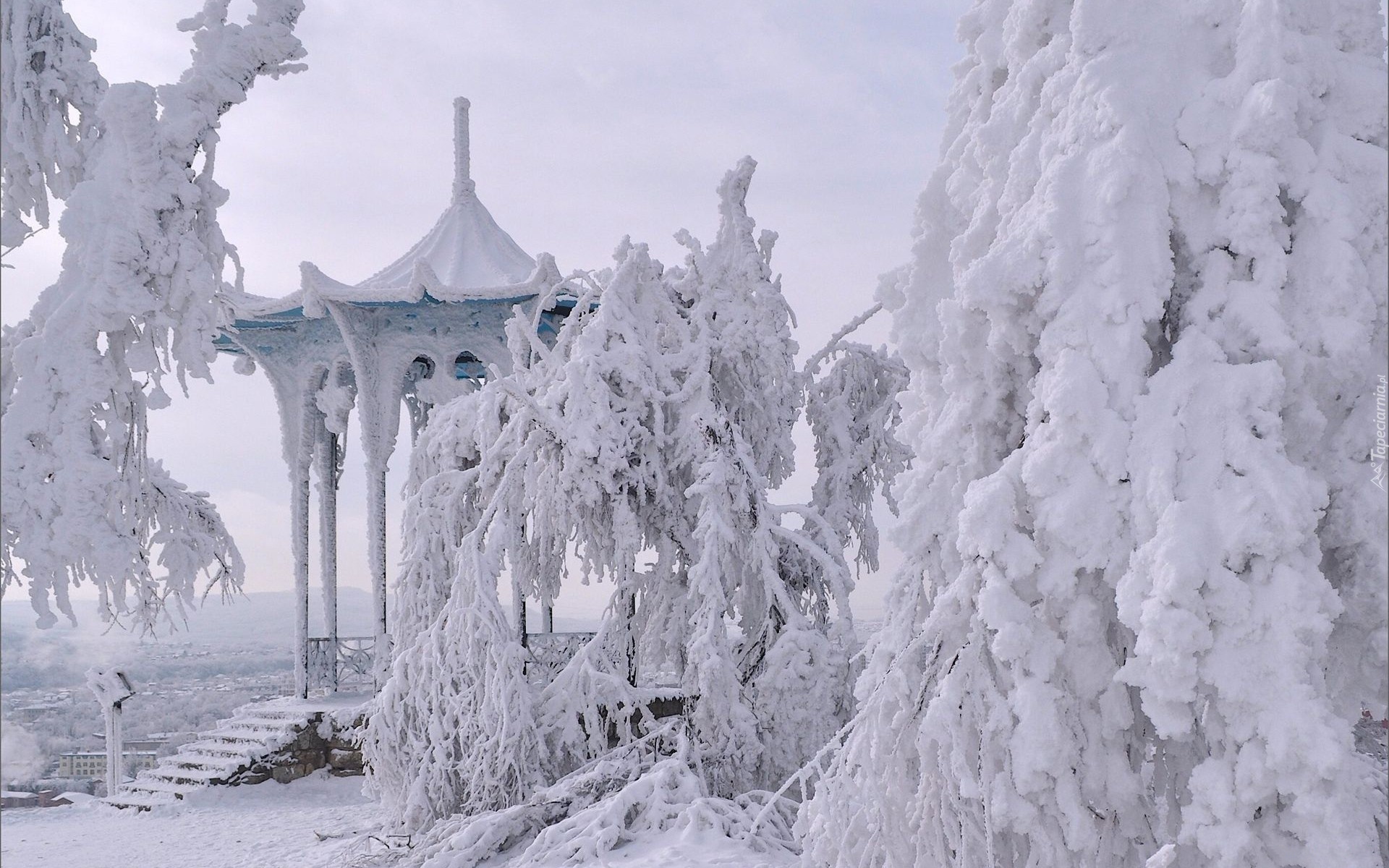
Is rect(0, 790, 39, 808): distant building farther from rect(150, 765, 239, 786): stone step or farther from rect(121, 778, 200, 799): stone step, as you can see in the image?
rect(150, 765, 239, 786): stone step

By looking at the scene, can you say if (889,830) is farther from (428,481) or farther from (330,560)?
(330,560)

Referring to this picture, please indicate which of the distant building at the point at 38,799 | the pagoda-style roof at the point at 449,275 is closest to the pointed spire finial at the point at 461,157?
the pagoda-style roof at the point at 449,275

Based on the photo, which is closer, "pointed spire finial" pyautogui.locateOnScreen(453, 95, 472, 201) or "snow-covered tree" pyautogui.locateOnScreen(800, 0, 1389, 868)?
"snow-covered tree" pyautogui.locateOnScreen(800, 0, 1389, 868)

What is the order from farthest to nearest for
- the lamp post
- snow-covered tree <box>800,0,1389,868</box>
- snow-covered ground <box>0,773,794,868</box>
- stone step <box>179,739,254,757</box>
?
stone step <box>179,739,254,757</box>, the lamp post, snow-covered ground <box>0,773,794,868</box>, snow-covered tree <box>800,0,1389,868</box>

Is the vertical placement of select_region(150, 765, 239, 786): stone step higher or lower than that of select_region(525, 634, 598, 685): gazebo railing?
lower

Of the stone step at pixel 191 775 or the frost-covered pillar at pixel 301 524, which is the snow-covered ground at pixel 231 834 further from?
the frost-covered pillar at pixel 301 524

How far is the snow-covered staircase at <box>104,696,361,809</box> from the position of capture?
13.4 metres

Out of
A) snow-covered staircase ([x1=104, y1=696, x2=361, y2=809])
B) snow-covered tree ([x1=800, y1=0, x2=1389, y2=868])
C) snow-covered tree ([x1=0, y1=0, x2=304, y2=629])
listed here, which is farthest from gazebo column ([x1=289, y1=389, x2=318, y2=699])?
snow-covered tree ([x1=800, y1=0, x2=1389, y2=868])

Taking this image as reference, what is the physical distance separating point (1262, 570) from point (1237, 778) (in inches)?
26.0

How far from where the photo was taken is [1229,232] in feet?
12.3

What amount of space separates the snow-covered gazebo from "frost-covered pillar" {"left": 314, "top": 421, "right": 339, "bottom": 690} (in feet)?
0.07

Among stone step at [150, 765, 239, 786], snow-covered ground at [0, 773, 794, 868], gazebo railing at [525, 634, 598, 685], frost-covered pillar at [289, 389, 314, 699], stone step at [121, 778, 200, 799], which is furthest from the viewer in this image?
frost-covered pillar at [289, 389, 314, 699]

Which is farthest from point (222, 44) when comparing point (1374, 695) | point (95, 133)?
point (1374, 695)

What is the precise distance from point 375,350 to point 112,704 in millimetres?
5490
